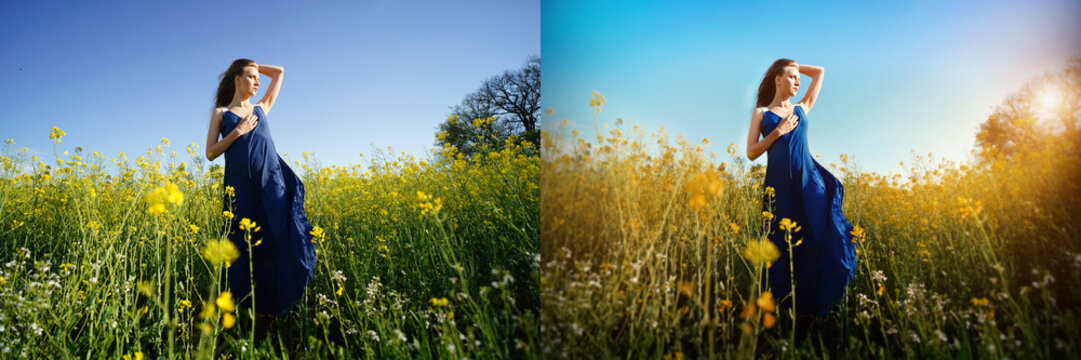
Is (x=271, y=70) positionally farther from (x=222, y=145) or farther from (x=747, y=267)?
(x=747, y=267)

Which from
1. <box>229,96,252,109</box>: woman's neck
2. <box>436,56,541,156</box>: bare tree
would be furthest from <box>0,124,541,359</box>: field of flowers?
<box>436,56,541,156</box>: bare tree

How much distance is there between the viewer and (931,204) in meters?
2.17

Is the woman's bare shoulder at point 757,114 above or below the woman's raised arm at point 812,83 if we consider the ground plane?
below

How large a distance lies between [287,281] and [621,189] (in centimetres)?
199

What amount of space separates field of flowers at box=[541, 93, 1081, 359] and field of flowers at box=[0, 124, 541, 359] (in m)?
0.24

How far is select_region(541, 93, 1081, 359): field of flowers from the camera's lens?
1.30m

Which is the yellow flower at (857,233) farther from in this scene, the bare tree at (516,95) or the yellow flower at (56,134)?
the bare tree at (516,95)

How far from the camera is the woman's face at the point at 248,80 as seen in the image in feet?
8.76

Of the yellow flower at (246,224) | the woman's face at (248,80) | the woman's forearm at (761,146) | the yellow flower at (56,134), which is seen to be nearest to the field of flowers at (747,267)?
the woman's forearm at (761,146)

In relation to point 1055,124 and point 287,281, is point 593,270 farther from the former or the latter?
point 287,281

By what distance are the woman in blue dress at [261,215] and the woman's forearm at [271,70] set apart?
36 cm

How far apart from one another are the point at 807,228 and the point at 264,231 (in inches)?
108

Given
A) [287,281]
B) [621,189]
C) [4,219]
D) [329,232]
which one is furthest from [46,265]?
[621,189]

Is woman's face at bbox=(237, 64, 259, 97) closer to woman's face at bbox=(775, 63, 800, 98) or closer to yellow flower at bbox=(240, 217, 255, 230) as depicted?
yellow flower at bbox=(240, 217, 255, 230)
